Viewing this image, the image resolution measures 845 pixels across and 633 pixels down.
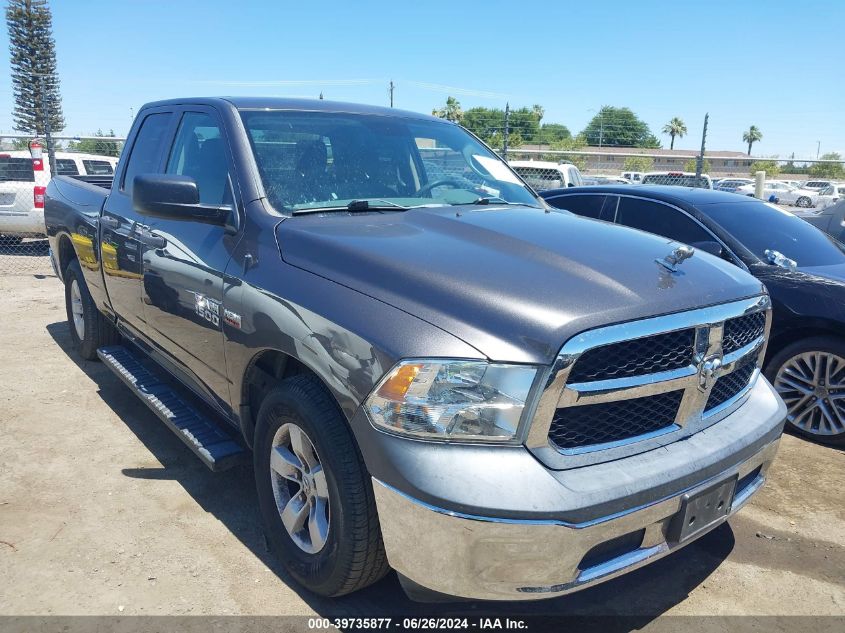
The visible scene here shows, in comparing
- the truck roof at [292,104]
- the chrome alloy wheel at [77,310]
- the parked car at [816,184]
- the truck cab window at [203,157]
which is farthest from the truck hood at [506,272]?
the parked car at [816,184]

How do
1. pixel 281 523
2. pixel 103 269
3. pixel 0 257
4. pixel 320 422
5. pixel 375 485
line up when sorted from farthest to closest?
pixel 0 257 → pixel 103 269 → pixel 281 523 → pixel 320 422 → pixel 375 485

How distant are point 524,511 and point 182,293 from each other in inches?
83.8

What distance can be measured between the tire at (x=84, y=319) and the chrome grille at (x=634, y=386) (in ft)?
13.2

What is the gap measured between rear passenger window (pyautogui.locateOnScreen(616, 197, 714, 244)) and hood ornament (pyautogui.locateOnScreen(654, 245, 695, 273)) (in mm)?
2674

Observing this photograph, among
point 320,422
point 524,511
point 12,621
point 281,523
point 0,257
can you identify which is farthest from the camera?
point 0,257

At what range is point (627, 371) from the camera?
7.36 ft

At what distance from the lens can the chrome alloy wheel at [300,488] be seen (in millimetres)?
2576

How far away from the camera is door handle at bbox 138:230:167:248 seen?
11.8ft

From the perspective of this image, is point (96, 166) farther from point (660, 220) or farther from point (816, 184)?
point (816, 184)

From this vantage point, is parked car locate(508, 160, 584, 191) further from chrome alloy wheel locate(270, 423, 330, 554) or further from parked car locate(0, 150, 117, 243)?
chrome alloy wheel locate(270, 423, 330, 554)

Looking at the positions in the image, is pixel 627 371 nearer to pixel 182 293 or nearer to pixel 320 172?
pixel 320 172

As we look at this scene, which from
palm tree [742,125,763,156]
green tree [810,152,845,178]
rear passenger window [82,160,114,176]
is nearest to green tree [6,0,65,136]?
rear passenger window [82,160,114,176]

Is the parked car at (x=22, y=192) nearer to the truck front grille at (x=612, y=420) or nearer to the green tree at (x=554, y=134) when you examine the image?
the truck front grille at (x=612, y=420)

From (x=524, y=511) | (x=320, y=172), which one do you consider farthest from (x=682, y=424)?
(x=320, y=172)
